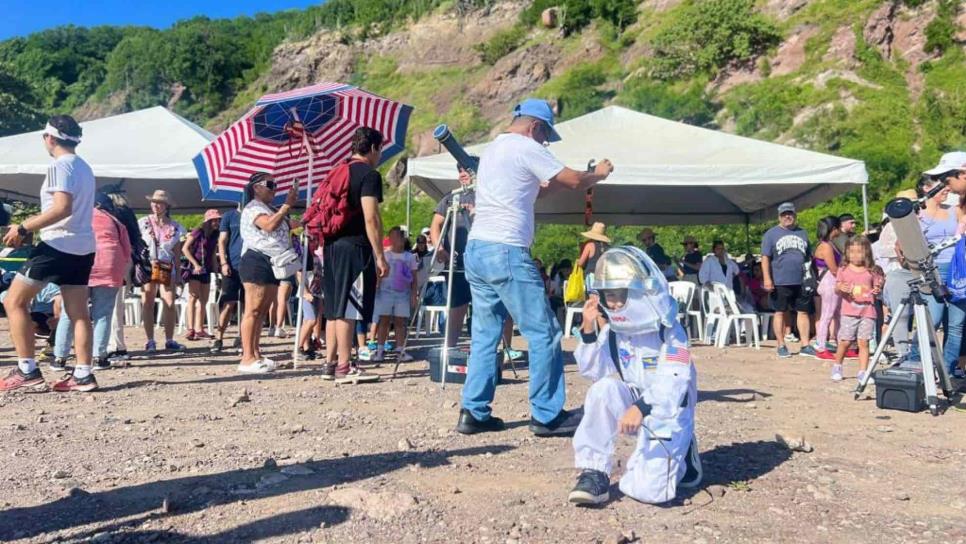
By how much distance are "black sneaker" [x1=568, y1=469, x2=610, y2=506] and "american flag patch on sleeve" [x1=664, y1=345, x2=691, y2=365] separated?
0.52 m

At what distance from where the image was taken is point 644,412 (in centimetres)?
Result: 331

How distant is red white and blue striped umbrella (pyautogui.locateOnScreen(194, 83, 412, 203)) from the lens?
7.88 meters

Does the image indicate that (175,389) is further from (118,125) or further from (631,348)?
(118,125)

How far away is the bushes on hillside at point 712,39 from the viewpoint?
40.3 meters

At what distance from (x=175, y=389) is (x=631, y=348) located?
3738mm

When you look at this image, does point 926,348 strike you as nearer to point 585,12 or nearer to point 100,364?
point 100,364

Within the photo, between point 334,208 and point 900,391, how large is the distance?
3896 millimetres

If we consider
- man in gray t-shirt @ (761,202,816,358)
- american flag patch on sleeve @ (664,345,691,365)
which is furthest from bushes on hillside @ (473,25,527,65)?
american flag patch on sleeve @ (664,345,691,365)

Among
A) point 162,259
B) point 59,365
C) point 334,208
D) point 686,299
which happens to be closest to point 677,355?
point 334,208

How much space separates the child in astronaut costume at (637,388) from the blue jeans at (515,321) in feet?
2.41

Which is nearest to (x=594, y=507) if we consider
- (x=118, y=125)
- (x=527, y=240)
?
(x=527, y=240)

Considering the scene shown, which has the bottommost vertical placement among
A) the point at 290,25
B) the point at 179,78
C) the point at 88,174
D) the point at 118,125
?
the point at 88,174

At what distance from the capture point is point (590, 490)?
3.23 meters

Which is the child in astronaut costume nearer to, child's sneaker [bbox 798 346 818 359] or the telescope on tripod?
the telescope on tripod
